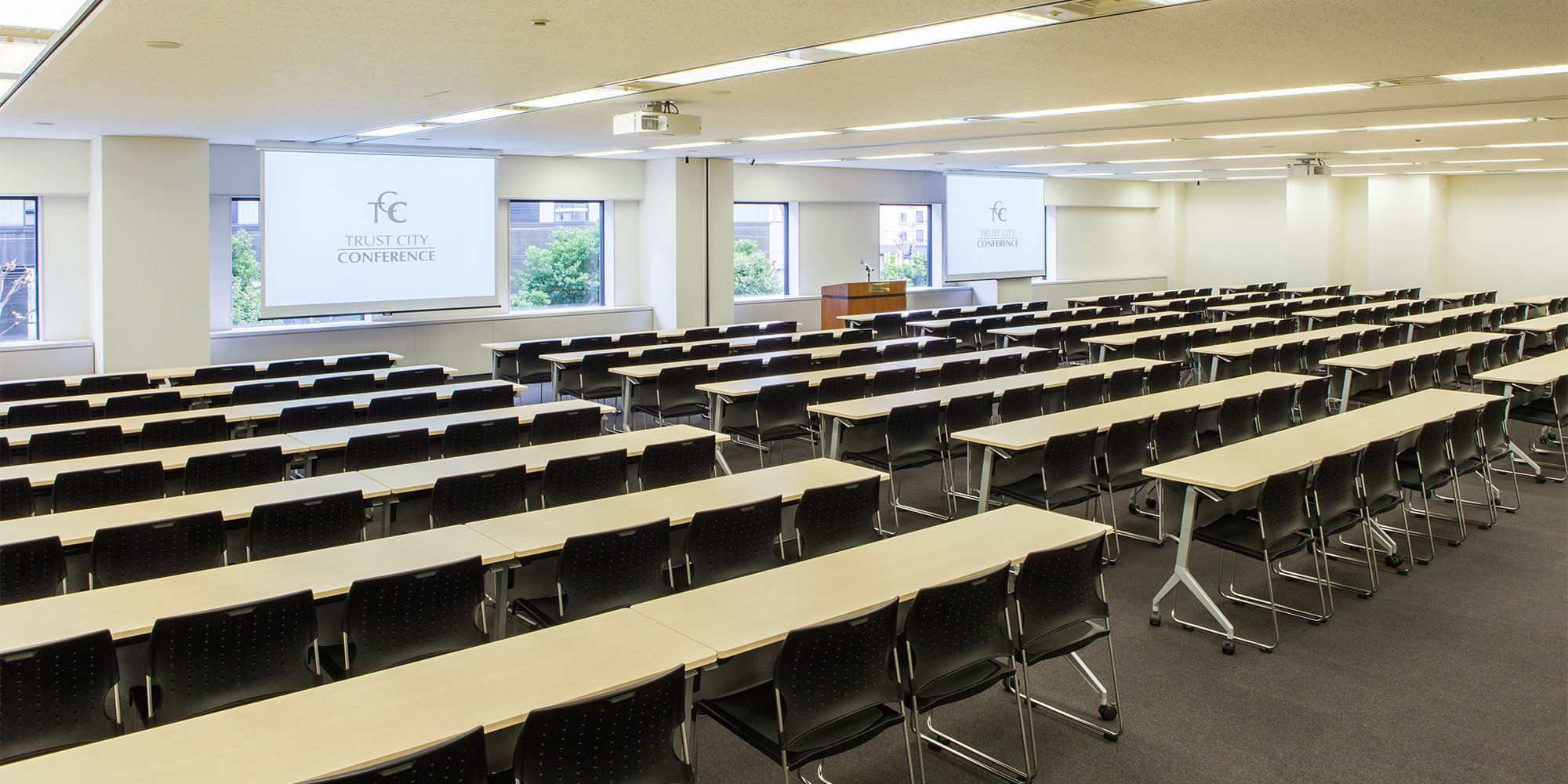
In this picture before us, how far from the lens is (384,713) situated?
271cm

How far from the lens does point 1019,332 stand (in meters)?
12.4

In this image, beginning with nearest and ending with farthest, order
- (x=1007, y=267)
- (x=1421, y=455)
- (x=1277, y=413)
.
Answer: (x=1421, y=455), (x=1277, y=413), (x=1007, y=267)

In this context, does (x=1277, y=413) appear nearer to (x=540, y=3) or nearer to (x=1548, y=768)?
(x=1548, y=768)

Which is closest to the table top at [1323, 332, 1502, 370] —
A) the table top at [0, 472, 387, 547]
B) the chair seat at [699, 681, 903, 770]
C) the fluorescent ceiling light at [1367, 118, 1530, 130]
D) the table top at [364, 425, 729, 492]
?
the fluorescent ceiling light at [1367, 118, 1530, 130]

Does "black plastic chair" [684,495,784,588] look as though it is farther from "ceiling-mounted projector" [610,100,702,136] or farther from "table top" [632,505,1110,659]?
"ceiling-mounted projector" [610,100,702,136]

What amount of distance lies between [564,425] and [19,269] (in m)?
9.08

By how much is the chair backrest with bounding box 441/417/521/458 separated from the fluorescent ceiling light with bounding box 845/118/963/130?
5.52 meters

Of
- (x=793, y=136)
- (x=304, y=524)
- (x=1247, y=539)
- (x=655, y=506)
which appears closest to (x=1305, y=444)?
(x=1247, y=539)

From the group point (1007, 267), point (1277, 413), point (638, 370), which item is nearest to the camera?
point (1277, 413)

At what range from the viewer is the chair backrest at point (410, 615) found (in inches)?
144

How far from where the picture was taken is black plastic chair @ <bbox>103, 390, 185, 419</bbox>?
743cm

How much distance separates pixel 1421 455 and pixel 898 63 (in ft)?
13.5

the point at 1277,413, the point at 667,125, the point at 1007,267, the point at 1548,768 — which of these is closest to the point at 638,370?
the point at 667,125

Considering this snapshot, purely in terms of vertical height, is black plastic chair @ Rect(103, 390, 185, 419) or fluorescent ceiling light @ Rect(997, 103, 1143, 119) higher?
fluorescent ceiling light @ Rect(997, 103, 1143, 119)
